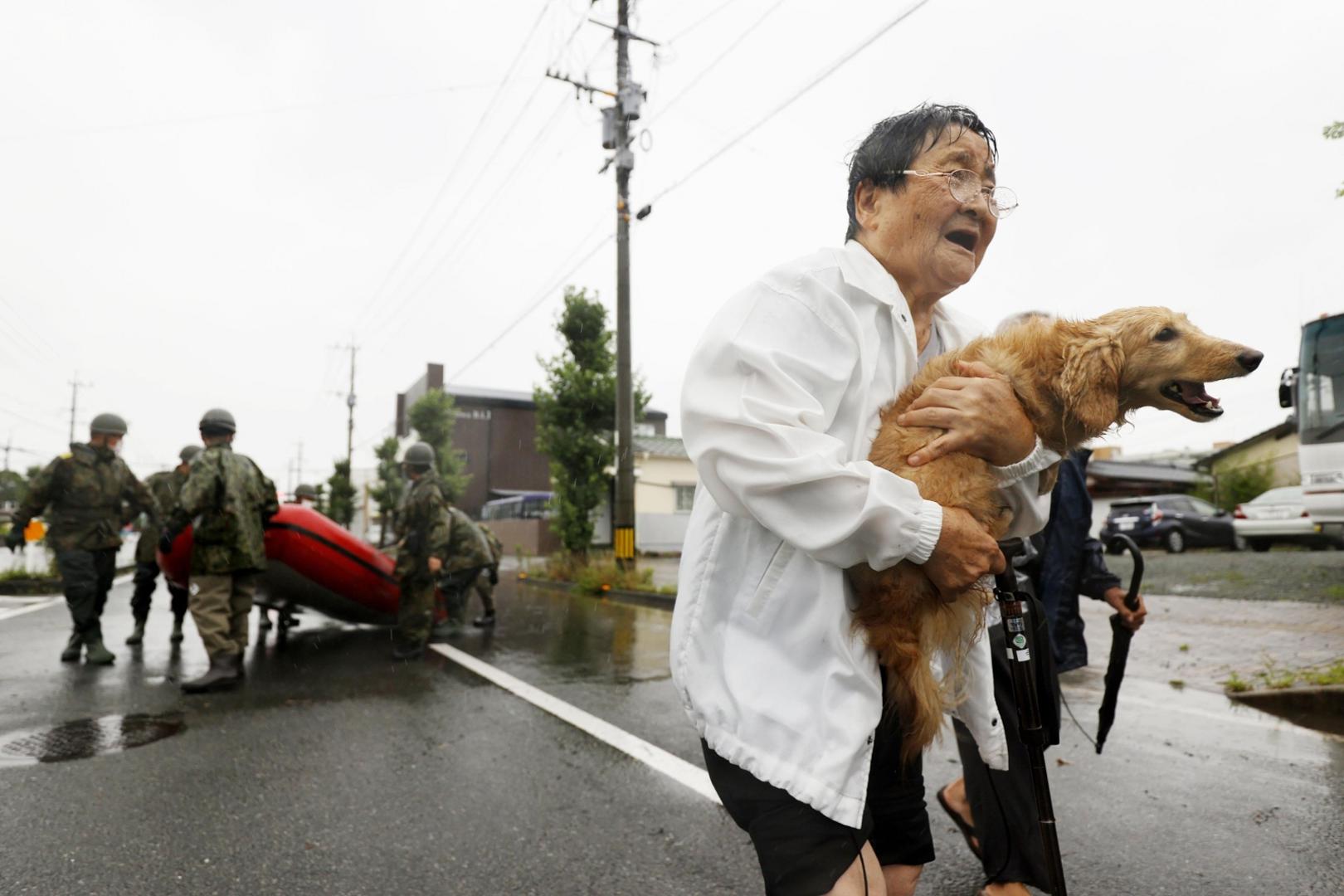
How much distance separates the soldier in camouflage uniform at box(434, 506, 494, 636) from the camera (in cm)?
845

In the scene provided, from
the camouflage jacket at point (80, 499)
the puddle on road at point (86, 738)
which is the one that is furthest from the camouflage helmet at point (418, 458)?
the puddle on road at point (86, 738)

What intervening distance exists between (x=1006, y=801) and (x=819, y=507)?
194 centimetres

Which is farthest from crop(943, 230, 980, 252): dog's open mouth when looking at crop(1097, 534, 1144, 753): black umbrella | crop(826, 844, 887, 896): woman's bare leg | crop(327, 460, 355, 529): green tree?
crop(327, 460, 355, 529): green tree

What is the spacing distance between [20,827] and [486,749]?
2008 mm

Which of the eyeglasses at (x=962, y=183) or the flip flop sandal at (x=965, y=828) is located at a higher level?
the eyeglasses at (x=962, y=183)

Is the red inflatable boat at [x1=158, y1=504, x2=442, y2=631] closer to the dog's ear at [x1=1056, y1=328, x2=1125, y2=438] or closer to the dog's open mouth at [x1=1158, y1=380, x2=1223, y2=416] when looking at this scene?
the dog's ear at [x1=1056, y1=328, x2=1125, y2=438]

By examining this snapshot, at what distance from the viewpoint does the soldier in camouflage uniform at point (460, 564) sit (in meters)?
8.45

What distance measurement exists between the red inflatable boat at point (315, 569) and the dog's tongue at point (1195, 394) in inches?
284

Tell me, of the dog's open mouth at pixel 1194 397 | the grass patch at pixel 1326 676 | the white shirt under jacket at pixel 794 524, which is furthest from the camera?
the grass patch at pixel 1326 676

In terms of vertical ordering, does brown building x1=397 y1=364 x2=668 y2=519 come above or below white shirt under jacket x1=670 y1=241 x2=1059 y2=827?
above

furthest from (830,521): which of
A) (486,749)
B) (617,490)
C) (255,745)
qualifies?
Answer: (617,490)

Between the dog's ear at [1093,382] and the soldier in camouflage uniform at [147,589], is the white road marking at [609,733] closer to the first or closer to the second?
the dog's ear at [1093,382]

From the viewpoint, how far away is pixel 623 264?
47.9 feet

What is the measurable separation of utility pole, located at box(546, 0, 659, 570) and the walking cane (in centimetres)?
1237
